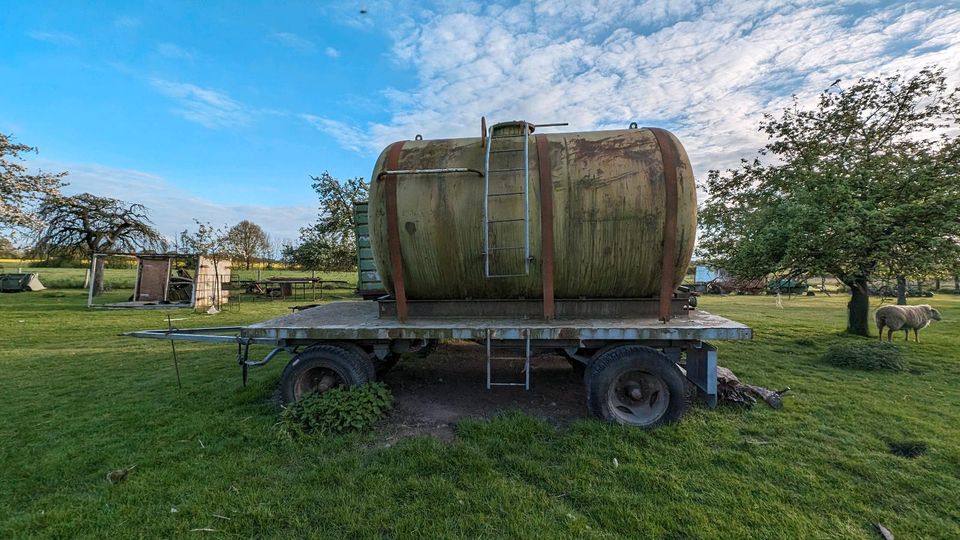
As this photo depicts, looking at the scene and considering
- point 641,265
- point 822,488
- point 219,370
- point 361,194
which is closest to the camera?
point 822,488

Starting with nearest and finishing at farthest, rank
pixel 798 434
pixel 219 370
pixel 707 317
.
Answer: pixel 798 434
pixel 707 317
pixel 219 370

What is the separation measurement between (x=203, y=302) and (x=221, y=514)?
60.0ft

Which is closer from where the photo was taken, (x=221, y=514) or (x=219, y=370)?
(x=221, y=514)

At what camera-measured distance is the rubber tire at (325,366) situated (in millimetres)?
4922

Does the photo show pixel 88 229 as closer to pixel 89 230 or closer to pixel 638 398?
pixel 89 230

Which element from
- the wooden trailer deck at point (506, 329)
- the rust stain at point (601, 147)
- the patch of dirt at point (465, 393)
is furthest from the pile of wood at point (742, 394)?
the rust stain at point (601, 147)

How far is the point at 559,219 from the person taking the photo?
4777 millimetres

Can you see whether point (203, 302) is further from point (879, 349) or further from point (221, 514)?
point (879, 349)

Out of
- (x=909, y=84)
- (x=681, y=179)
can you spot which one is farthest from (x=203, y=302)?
(x=909, y=84)

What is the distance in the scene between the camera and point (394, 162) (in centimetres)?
510

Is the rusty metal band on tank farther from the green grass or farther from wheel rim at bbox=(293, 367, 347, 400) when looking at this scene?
the green grass

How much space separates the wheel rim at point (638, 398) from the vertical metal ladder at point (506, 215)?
6.00ft

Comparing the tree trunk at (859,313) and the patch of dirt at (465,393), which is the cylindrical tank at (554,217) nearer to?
the patch of dirt at (465,393)

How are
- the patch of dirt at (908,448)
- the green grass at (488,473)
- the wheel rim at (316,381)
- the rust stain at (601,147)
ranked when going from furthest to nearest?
the wheel rim at (316,381), the rust stain at (601,147), the patch of dirt at (908,448), the green grass at (488,473)
